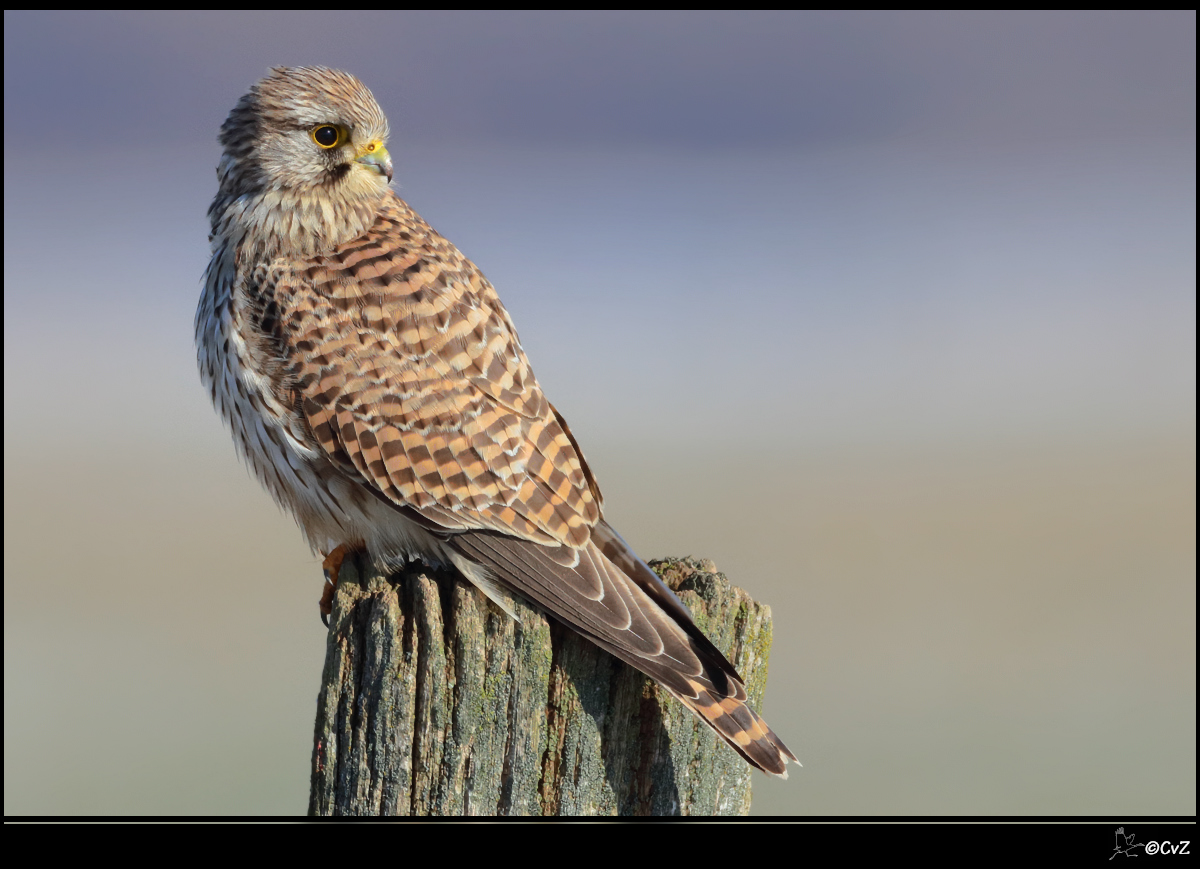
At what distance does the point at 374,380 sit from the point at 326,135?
889 millimetres

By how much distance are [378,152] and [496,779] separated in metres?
2.09

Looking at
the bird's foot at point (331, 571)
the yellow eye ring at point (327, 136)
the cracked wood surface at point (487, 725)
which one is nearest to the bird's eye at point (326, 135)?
the yellow eye ring at point (327, 136)

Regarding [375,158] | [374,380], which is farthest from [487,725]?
[375,158]

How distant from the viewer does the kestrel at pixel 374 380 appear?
315cm

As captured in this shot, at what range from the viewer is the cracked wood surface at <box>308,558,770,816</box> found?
2.60m

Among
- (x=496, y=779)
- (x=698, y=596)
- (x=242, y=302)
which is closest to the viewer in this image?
(x=496, y=779)

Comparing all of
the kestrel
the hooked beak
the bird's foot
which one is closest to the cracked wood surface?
the kestrel

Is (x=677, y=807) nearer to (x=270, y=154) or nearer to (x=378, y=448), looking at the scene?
(x=378, y=448)

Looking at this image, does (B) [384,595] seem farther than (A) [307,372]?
No

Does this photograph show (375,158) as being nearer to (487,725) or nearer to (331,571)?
(331,571)

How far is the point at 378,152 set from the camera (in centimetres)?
361

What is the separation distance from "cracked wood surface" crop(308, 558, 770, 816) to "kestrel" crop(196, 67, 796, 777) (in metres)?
0.19

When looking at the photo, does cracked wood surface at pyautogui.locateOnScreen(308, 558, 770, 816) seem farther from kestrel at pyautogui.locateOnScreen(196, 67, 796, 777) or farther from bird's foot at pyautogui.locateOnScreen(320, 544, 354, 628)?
bird's foot at pyautogui.locateOnScreen(320, 544, 354, 628)

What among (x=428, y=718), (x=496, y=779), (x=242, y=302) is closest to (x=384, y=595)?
(x=428, y=718)
